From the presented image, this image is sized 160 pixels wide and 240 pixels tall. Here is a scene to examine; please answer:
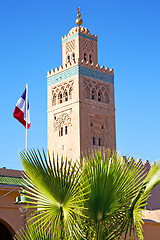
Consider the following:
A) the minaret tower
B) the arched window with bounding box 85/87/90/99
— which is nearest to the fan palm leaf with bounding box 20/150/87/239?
the minaret tower

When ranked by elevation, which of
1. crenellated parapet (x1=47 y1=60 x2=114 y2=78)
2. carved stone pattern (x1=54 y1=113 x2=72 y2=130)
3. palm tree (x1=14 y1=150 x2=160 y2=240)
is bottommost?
palm tree (x1=14 y1=150 x2=160 y2=240)

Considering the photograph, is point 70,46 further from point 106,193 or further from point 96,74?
point 106,193

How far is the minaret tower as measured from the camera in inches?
1190

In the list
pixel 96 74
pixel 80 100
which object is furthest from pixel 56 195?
pixel 96 74

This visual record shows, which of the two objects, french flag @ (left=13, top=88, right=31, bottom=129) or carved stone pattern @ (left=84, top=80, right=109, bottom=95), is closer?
french flag @ (left=13, top=88, right=31, bottom=129)

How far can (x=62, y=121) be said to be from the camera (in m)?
31.2

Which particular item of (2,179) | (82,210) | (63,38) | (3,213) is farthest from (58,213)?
(63,38)

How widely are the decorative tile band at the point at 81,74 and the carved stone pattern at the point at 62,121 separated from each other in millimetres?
2652

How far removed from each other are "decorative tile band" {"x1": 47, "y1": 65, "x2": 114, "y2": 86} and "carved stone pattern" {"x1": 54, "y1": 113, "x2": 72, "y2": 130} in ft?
8.70

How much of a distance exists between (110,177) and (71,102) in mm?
25625

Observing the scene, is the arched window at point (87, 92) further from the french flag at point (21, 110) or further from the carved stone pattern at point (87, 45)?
the french flag at point (21, 110)

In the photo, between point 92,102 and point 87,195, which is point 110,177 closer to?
point 87,195

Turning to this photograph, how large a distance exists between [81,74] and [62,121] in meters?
3.51

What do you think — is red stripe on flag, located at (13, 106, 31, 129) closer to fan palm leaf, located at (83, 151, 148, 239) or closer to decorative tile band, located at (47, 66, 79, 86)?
fan palm leaf, located at (83, 151, 148, 239)
